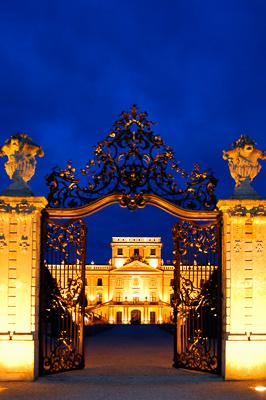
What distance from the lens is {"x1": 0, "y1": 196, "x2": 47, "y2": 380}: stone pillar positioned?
9812 mm

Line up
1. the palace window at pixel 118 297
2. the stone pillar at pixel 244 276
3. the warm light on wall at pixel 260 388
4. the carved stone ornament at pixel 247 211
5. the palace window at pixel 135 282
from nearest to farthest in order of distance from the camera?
1. the warm light on wall at pixel 260 388
2. the stone pillar at pixel 244 276
3. the carved stone ornament at pixel 247 211
4. the palace window at pixel 135 282
5. the palace window at pixel 118 297

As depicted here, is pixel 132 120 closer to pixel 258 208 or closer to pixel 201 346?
pixel 258 208

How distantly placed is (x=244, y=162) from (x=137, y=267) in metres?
58.9

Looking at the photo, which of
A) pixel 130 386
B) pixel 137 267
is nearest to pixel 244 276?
pixel 130 386

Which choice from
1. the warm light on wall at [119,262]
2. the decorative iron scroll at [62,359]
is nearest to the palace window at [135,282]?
the warm light on wall at [119,262]

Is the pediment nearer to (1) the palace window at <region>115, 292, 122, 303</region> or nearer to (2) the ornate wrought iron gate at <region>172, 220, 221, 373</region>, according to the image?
(1) the palace window at <region>115, 292, 122, 303</region>

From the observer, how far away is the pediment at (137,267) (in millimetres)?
67875

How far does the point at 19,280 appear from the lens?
1002cm

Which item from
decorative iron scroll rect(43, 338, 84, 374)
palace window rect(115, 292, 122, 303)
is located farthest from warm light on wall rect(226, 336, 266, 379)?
palace window rect(115, 292, 122, 303)

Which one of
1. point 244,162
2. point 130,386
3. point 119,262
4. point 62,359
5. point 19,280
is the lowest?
point 130,386

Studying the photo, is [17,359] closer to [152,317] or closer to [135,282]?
[152,317]

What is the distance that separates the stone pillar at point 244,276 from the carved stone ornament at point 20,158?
3.22m

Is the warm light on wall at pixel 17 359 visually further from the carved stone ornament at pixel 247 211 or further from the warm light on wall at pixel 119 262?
the warm light on wall at pixel 119 262

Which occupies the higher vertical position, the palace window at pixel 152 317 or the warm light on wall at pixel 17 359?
the warm light on wall at pixel 17 359
